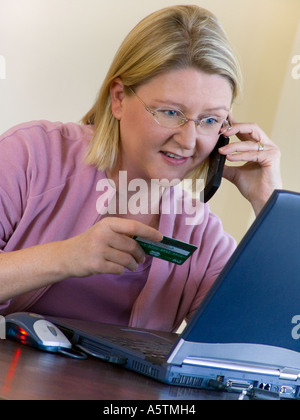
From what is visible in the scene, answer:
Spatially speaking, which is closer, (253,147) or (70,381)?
(70,381)

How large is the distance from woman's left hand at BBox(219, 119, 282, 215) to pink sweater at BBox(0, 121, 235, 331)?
22cm

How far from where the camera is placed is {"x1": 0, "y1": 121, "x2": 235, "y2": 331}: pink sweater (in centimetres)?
142

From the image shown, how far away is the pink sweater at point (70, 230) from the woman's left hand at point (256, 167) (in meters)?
0.22

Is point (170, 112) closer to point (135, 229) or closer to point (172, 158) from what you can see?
point (172, 158)

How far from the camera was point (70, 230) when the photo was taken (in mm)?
1473

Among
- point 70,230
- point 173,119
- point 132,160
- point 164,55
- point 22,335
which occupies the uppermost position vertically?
point 164,55

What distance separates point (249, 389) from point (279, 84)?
2458 millimetres

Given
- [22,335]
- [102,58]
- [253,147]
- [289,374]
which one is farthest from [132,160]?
[102,58]

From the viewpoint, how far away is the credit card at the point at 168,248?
1.02 meters

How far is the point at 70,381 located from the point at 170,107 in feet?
2.37

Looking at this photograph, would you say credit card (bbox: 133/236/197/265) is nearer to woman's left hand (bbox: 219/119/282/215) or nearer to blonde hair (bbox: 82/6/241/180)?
blonde hair (bbox: 82/6/241/180)

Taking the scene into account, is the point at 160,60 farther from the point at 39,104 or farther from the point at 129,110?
the point at 39,104

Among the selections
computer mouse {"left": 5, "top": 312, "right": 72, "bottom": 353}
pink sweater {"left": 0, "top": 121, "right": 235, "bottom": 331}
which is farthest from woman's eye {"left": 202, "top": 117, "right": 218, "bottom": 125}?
computer mouse {"left": 5, "top": 312, "right": 72, "bottom": 353}

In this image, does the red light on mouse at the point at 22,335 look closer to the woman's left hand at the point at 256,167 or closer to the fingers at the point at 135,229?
the fingers at the point at 135,229
